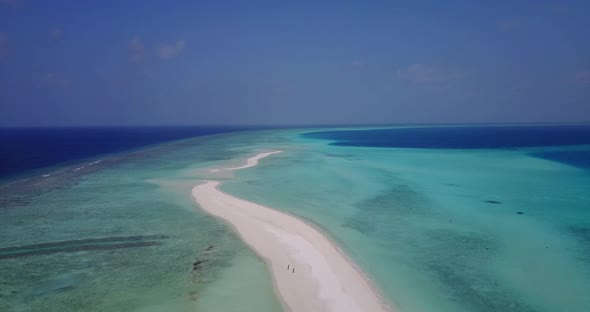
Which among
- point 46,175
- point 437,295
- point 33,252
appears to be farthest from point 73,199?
point 437,295

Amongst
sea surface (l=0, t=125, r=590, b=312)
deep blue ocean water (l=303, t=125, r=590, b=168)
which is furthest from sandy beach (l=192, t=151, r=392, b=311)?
deep blue ocean water (l=303, t=125, r=590, b=168)

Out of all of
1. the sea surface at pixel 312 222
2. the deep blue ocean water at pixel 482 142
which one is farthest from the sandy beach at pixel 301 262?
the deep blue ocean water at pixel 482 142

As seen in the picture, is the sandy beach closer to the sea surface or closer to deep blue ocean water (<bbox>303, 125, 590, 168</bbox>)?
the sea surface

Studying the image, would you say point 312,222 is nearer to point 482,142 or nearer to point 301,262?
point 301,262

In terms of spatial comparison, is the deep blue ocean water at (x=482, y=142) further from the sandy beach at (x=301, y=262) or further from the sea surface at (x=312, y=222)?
the sandy beach at (x=301, y=262)

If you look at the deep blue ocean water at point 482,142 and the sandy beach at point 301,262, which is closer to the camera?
the sandy beach at point 301,262

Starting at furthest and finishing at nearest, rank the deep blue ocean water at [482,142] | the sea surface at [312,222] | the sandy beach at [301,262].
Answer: the deep blue ocean water at [482,142] < the sea surface at [312,222] < the sandy beach at [301,262]
